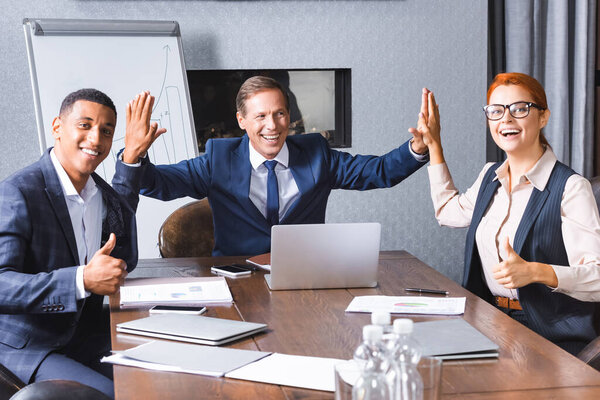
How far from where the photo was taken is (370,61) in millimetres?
4262

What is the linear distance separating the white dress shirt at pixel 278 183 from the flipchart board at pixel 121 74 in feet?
4.05

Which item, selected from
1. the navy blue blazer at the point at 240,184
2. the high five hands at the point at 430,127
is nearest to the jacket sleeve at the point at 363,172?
the navy blue blazer at the point at 240,184

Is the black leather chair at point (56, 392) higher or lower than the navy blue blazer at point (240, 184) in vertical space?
lower

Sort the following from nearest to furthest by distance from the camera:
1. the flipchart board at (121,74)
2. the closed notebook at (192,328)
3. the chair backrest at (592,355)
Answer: the closed notebook at (192,328), the chair backrest at (592,355), the flipchart board at (121,74)

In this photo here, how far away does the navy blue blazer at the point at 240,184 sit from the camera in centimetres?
266

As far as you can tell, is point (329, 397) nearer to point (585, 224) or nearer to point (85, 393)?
point (85, 393)

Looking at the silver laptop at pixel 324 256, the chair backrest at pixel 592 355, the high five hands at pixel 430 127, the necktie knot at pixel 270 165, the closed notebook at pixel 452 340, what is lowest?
the chair backrest at pixel 592 355

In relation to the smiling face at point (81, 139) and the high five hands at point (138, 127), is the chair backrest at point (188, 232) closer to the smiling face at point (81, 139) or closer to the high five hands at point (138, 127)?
the high five hands at point (138, 127)

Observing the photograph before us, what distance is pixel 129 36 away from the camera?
3.80m

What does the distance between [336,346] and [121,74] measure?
2.65 meters

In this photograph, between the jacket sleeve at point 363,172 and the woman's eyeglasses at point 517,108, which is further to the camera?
the jacket sleeve at point 363,172

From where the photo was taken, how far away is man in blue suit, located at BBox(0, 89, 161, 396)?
1.78m

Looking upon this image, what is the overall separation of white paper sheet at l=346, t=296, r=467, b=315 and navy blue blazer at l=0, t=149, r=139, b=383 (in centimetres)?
A: 72

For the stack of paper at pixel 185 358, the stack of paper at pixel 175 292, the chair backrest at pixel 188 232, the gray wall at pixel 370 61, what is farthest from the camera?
the gray wall at pixel 370 61
